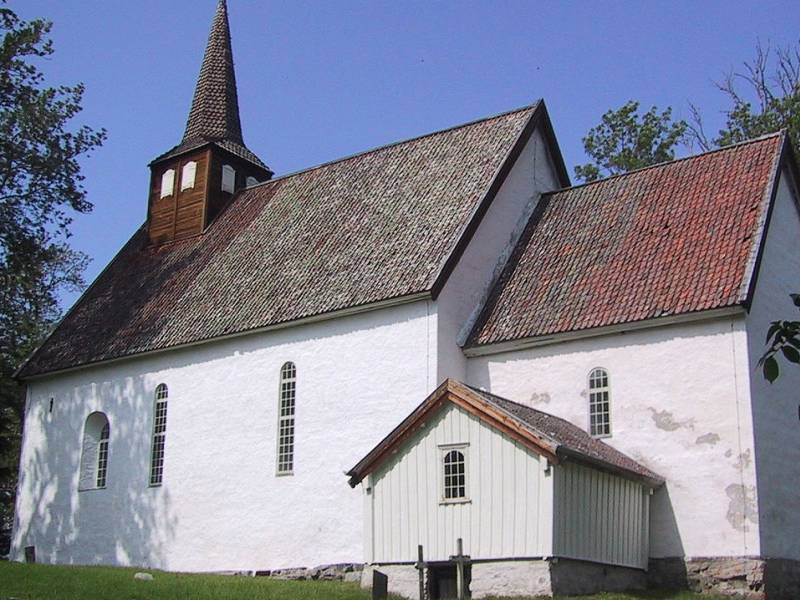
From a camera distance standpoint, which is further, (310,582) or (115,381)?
(115,381)

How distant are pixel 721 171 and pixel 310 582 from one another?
12.7 meters

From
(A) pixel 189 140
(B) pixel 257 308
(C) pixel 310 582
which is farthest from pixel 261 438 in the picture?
(A) pixel 189 140

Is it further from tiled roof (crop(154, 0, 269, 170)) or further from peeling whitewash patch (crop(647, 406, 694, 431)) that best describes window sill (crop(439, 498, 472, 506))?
tiled roof (crop(154, 0, 269, 170))

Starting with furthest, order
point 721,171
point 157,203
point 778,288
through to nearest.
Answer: point 157,203, point 721,171, point 778,288

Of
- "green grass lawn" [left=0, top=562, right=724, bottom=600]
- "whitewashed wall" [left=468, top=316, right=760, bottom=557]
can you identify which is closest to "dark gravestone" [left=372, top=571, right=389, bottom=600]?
"green grass lawn" [left=0, top=562, right=724, bottom=600]

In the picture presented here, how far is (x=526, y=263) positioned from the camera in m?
25.1

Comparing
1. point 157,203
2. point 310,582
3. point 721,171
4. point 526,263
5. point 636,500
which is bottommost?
point 310,582

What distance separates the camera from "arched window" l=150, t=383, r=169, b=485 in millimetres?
27656

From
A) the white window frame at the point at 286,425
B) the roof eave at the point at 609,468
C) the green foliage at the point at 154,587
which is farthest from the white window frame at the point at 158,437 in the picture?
the roof eave at the point at 609,468

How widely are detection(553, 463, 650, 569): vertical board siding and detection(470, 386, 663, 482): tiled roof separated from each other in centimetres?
29

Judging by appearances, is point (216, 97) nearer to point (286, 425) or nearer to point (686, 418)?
point (286, 425)

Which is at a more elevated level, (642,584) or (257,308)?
(257,308)

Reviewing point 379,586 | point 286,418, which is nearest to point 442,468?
point 379,586

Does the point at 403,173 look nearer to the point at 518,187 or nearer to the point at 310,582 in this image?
the point at 518,187
